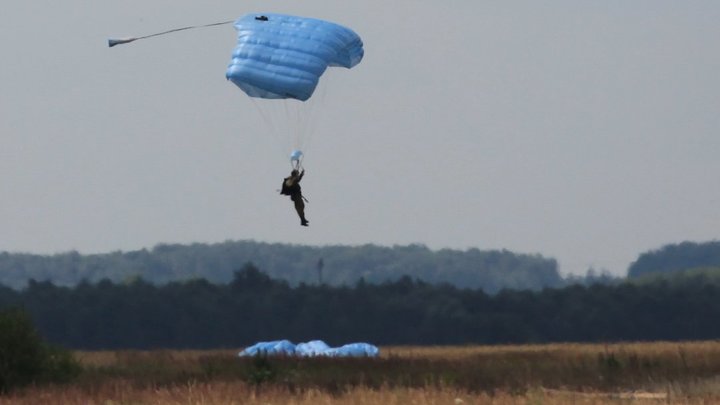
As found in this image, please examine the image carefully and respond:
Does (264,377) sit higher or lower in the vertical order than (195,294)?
lower

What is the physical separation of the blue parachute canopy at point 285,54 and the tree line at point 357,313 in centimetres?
5641

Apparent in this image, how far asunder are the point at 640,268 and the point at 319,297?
68.1 m

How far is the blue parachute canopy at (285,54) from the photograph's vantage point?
32438mm

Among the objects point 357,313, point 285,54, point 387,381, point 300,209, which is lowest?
point 387,381

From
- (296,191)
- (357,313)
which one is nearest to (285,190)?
(296,191)

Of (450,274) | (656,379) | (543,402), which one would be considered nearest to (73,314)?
(656,379)

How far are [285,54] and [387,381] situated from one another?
263 inches

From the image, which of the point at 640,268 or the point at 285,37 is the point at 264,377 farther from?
the point at 640,268

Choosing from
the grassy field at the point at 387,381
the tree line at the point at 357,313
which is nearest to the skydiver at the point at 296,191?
the grassy field at the point at 387,381

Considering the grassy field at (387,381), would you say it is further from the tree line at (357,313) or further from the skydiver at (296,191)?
the tree line at (357,313)

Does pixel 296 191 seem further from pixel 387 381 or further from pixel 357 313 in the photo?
pixel 357 313

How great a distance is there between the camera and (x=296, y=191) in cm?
3195

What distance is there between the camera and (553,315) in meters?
93.2

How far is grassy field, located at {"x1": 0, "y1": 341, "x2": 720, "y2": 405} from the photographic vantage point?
23.0 m
